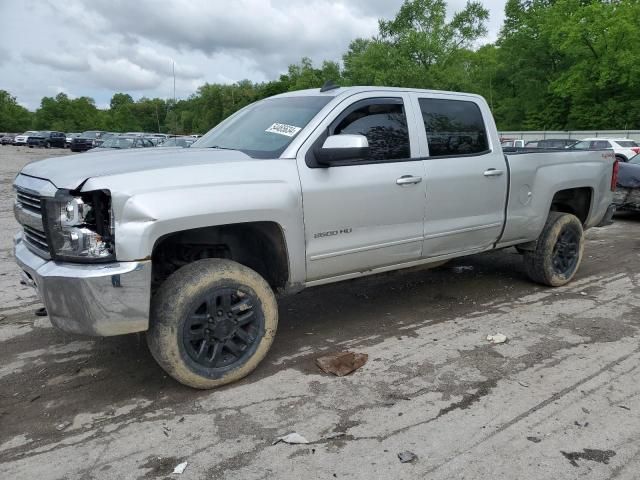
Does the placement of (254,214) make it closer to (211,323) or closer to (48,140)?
(211,323)

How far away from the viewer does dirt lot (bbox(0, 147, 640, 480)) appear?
275 centimetres

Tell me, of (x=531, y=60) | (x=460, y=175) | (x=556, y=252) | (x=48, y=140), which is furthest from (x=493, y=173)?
(x=48, y=140)

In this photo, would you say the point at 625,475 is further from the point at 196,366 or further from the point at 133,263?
the point at 133,263

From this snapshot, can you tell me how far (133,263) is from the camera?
119 inches

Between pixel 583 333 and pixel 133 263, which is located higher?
pixel 133 263

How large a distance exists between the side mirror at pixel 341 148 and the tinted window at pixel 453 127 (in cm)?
107

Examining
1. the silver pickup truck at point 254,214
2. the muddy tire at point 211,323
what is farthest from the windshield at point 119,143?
the muddy tire at point 211,323

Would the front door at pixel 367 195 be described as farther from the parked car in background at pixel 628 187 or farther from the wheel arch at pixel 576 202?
the parked car in background at pixel 628 187

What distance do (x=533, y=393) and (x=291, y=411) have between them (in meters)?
1.54

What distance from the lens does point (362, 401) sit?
11.0 ft

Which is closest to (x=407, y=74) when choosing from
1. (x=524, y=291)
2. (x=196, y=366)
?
(x=524, y=291)

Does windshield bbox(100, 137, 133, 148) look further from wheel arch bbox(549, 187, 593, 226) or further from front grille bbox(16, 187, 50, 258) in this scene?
front grille bbox(16, 187, 50, 258)

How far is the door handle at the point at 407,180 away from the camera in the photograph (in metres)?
4.17

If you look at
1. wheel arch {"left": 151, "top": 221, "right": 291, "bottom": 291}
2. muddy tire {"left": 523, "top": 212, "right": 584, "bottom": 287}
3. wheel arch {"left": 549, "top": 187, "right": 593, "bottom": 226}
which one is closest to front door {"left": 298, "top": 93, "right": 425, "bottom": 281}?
wheel arch {"left": 151, "top": 221, "right": 291, "bottom": 291}
